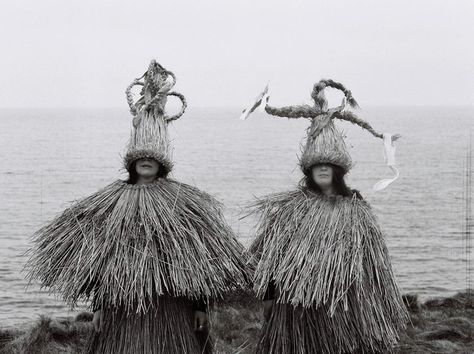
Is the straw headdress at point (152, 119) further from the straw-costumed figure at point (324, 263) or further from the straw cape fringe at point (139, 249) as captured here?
the straw-costumed figure at point (324, 263)

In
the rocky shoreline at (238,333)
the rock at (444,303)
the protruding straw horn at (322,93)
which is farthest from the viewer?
the rock at (444,303)

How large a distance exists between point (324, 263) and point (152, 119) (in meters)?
1.50

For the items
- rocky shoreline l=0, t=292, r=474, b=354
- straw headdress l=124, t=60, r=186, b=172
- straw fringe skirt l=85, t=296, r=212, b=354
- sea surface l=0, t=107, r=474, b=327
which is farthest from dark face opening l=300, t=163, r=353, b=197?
rocky shoreline l=0, t=292, r=474, b=354

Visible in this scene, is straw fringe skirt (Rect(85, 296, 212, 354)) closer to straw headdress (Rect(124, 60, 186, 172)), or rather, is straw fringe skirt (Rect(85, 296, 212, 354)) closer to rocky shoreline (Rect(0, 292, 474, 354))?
straw headdress (Rect(124, 60, 186, 172))

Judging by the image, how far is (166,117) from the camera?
14.8 feet

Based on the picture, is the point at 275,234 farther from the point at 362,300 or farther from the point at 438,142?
the point at 438,142

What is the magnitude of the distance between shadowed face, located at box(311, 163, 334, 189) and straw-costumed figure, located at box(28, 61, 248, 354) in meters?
0.72

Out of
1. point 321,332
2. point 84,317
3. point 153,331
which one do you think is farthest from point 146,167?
point 84,317

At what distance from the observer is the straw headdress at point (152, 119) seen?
4.27 m

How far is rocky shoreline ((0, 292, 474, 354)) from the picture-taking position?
625 cm

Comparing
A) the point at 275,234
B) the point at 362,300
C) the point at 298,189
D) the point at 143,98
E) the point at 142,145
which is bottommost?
the point at 362,300

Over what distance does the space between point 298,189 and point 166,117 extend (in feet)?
3.50

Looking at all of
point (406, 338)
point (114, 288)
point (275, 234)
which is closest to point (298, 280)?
point (275, 234)

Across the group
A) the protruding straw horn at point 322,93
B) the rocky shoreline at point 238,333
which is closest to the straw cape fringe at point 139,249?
the protruding straw horn at point 322,93
